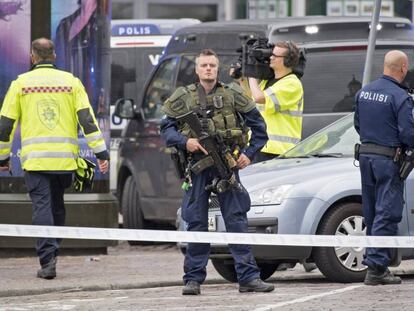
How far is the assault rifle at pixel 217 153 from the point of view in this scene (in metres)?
11.6

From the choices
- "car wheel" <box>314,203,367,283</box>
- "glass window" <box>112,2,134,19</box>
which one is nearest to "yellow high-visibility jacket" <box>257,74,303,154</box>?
"car wheel" <box>314,203,367,283</box>

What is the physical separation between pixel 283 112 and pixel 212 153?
2372 mm

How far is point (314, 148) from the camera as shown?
1364 cm

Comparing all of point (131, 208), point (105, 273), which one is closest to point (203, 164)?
point (105, 273)

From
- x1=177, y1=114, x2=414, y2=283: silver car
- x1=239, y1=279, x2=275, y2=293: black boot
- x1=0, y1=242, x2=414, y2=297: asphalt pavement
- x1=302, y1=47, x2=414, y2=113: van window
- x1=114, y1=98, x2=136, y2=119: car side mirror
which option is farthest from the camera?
x1=114, y1=98, x2=136, y2=119: car side mirror

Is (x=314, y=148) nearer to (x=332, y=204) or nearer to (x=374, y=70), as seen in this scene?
(x=332, y=204)

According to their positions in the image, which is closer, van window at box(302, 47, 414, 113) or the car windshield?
the car windshield

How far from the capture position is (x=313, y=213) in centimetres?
1254

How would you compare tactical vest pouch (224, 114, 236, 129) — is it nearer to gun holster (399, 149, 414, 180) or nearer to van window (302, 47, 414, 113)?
gun holster (399, 149, 414, 180)

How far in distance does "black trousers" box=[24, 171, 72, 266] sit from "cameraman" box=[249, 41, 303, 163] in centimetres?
174

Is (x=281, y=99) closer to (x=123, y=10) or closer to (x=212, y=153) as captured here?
(x=212, y=153)

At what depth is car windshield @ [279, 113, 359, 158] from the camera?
44.1 ft

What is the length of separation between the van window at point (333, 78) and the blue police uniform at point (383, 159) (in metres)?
3.34

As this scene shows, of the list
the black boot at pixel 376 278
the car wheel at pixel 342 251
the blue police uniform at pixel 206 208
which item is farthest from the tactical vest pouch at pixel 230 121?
the black boot at pixel 376 278
